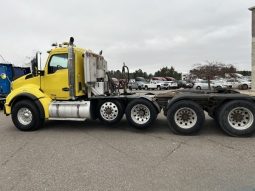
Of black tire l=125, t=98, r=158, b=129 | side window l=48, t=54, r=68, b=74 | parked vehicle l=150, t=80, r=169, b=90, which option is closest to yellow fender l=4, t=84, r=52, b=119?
side window l=48, t=54, r=68, b=74

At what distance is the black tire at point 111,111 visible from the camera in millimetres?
8031

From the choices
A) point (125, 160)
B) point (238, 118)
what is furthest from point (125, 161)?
point (238, 118)

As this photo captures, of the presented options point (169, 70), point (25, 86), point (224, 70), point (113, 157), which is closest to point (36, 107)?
point (25, 86)

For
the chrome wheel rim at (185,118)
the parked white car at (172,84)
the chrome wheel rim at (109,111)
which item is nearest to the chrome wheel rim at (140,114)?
the chrome wheel rim at (109,111)

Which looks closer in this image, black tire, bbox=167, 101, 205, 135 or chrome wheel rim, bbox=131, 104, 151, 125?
black tire, bbox=167, 101, 205, 135

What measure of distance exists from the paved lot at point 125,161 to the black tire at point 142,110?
0.91ft

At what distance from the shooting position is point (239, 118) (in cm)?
710

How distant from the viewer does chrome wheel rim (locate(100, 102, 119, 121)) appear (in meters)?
8.05

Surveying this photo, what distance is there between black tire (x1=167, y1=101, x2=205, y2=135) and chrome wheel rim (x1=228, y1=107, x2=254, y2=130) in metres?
0.77

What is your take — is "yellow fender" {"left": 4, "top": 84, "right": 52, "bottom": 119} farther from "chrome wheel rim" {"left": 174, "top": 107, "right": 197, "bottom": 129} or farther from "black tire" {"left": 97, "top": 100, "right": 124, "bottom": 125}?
"chrome wheel rim" {"left": 174, "top": 107, "right": 197, "bottom": 129}

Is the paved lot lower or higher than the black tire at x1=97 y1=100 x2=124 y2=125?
lower

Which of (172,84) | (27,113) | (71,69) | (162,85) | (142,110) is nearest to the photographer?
(142,110)

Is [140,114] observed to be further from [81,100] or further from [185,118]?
[81,100]

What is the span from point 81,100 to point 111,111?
3.96 ft
